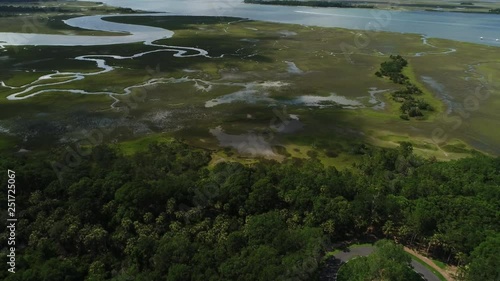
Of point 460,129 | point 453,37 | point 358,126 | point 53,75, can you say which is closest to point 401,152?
point 358,126

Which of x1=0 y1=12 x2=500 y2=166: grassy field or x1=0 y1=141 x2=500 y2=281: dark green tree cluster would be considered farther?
x1=0 y1=12 x2=500 y2=166: grassy field

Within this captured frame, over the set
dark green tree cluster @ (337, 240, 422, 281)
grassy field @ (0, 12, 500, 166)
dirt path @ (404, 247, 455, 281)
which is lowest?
dirt path @ (404, 247, 455, 281)

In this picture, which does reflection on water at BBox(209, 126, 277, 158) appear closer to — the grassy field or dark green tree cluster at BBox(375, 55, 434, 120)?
the grassy field

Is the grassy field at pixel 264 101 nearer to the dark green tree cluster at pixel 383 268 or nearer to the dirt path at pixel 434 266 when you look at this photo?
the dirt path at pixel 434 266

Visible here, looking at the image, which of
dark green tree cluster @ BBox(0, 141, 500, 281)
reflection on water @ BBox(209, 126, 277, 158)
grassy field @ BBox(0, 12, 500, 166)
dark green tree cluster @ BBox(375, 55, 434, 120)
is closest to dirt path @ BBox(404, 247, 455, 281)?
dark green tree cluster @ BBox(0, 141, 500, 281)

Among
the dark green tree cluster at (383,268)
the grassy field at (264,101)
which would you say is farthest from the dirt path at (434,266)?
the grassy field at (264,101)

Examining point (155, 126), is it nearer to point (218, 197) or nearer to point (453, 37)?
point (218, 197)

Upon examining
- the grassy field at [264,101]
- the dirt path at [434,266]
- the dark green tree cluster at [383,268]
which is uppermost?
the grassy field at [264,101]
